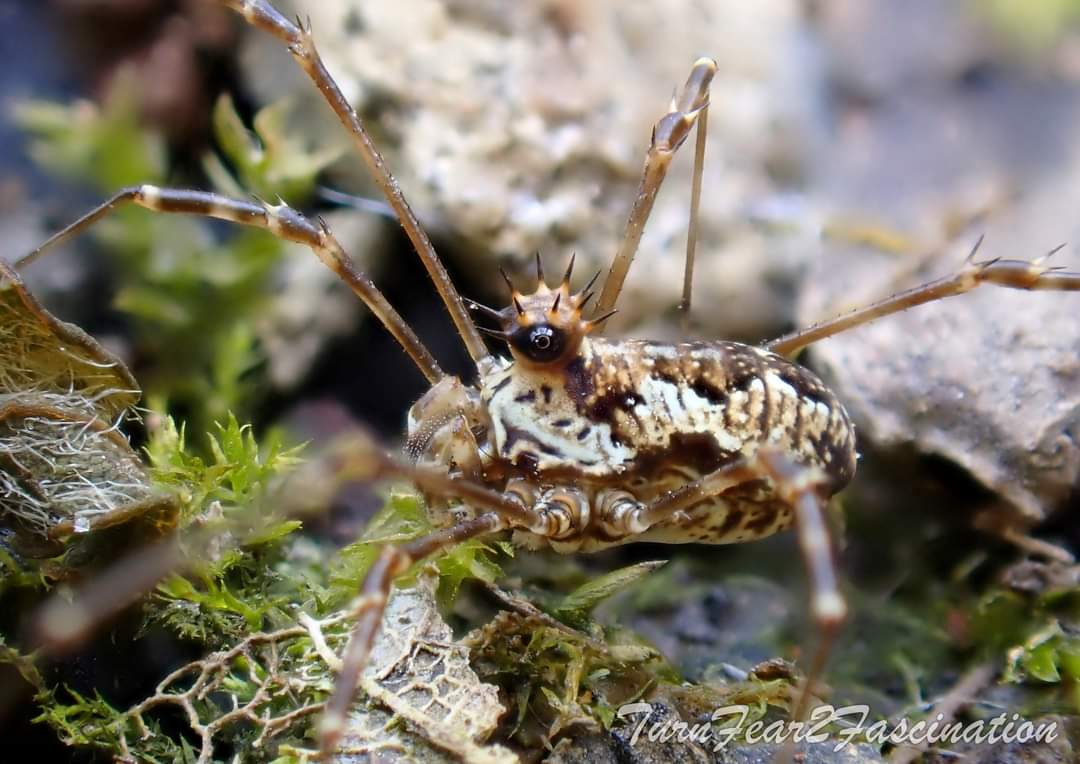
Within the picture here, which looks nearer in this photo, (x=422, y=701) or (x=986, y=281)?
(x=422, y=701)

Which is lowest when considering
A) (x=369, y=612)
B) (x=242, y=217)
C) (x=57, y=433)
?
(x=369, y=612)

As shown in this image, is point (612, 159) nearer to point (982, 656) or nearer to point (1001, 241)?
point (1001, 241)

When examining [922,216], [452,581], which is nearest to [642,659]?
[452,581]

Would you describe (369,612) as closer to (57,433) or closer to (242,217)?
(57,433)

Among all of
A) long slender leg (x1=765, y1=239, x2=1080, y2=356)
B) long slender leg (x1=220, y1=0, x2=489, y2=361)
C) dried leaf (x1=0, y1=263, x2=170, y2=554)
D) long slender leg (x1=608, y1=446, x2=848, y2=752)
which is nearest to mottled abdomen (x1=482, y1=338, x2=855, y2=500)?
long slender leg (x1=608, y1=446, x2=848, y2=752)

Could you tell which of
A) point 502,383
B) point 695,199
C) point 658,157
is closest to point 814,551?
point 502,383

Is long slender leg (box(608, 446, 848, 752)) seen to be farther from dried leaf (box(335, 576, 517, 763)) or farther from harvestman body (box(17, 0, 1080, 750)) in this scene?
dried leaf (box(335, 576, 517, 763))
